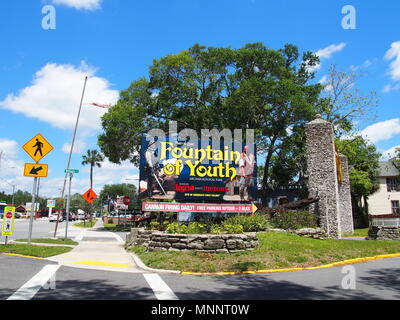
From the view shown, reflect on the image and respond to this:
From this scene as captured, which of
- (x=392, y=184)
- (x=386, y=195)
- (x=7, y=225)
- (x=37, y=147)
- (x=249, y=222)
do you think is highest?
(x=392, y=184)

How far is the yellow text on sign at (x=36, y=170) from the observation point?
47.1 feet

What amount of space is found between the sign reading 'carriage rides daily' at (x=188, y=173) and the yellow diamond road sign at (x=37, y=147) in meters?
4.38

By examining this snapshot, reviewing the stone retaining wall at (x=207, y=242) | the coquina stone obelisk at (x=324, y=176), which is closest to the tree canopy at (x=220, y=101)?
the coquina stone obelisk at (x=324, y=176)

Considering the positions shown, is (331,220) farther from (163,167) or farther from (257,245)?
(163,167)

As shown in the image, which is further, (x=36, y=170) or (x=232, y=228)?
(x=36, y=170)

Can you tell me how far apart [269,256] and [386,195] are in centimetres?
4042

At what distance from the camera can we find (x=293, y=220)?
669 inches

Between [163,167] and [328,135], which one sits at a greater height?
[328,135]

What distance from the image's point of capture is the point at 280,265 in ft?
32.9

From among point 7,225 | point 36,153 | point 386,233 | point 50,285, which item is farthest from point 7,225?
point 386,233

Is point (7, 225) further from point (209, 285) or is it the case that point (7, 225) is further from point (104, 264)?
point (209, 285)

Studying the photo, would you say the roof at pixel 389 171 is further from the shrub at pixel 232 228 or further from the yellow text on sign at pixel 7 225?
the yellow text on sign at pixel 7 225
